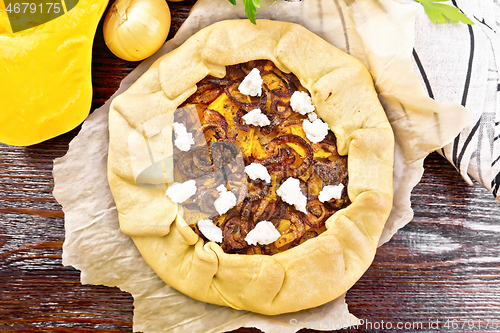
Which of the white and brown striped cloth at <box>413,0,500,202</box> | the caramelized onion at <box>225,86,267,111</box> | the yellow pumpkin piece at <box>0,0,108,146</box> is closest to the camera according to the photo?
the yellow pumpkin piece at <box>0,0,108,146</box>

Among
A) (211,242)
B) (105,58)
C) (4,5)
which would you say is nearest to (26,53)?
(4,5)

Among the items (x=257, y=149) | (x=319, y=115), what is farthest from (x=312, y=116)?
(x=257, y=149)

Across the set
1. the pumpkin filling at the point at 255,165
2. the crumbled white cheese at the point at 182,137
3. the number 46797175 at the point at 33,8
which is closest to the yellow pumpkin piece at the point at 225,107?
the pumpkin filling at the point at 255,165

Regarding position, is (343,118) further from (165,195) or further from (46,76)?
(46,76)

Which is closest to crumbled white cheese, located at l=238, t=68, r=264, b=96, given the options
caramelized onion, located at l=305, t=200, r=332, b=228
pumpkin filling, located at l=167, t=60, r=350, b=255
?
pumpkin filling, located at l=167, t=60, r=350, b=255

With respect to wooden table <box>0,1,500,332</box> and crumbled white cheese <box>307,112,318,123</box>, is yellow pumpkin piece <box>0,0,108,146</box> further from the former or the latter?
crumbled white cheese <box>307,112,318,123</box>

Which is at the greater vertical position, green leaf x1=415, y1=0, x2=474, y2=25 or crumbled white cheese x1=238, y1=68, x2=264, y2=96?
green leaf x1=415, y1=0, x2=474, y2=25
